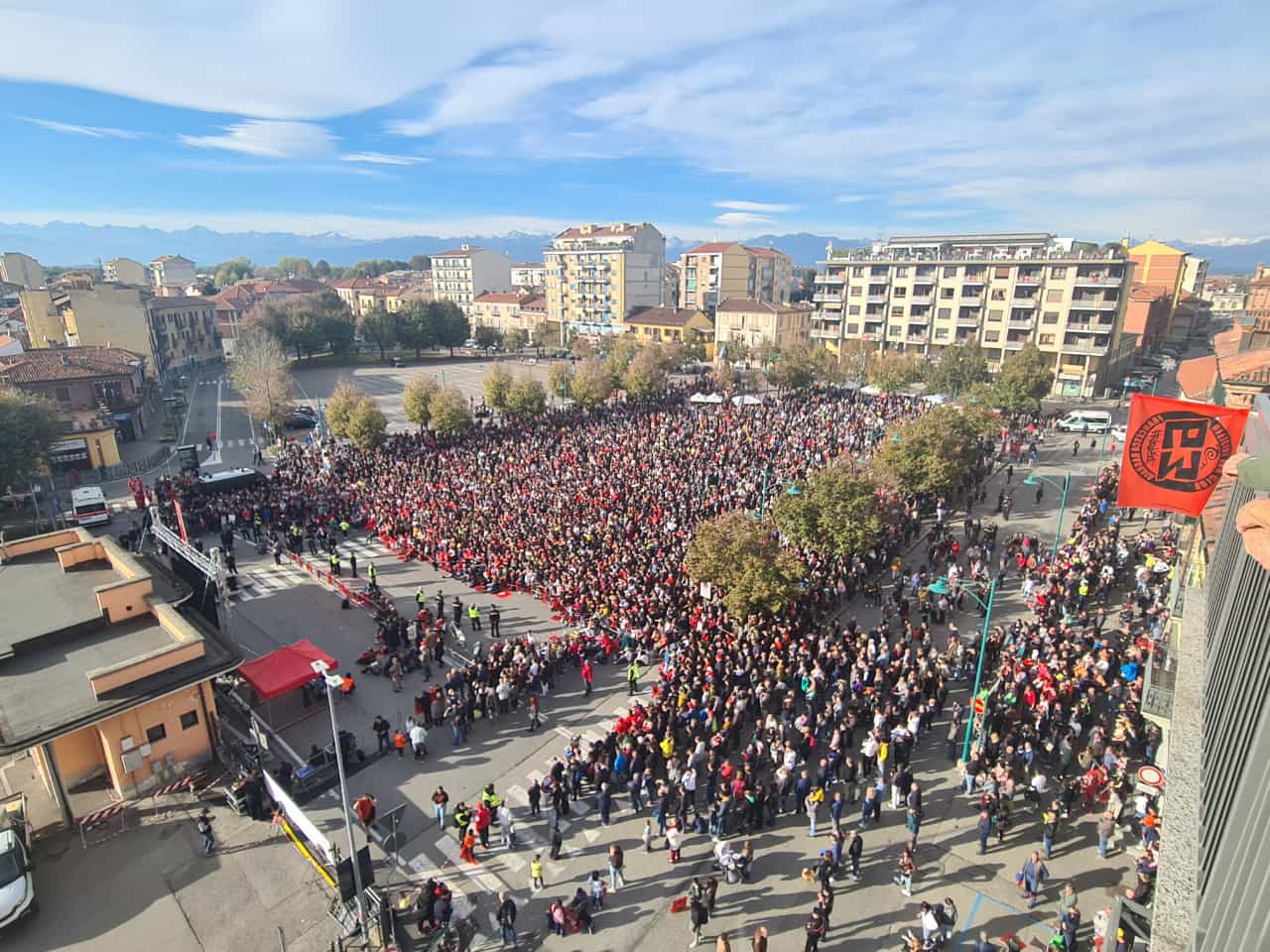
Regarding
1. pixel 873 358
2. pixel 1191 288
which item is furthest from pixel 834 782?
pixel 1191 288

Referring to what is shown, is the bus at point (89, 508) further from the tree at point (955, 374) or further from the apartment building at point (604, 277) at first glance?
the apartment building at point (604, 277)

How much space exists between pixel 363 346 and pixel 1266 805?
102 m

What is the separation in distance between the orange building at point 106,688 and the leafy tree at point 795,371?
44391mm

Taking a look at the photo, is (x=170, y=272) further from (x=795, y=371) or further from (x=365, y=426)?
(x=795, y=371)

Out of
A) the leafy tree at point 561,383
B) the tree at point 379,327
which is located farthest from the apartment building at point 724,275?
the tree at point 379,327

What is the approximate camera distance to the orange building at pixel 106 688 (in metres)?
12.7

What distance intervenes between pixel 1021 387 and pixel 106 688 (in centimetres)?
4786

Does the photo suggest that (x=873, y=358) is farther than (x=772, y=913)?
Yes

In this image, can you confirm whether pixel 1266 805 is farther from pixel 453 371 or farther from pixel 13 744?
pixel 453 371

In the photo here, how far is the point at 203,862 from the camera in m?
11.9

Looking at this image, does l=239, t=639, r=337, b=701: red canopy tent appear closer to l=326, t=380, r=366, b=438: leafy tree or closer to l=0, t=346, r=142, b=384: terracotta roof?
l=326, t=380, r=366, b=438: leafy tree

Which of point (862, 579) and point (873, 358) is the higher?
point (873, 358)

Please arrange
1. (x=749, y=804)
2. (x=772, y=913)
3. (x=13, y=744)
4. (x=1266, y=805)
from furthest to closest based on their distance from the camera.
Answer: (x=749, y=804) → (x=13, y=744) → (x=772, y=913) → (x=1266, y=805)

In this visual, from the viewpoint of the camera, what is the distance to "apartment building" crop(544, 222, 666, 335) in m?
91.0
